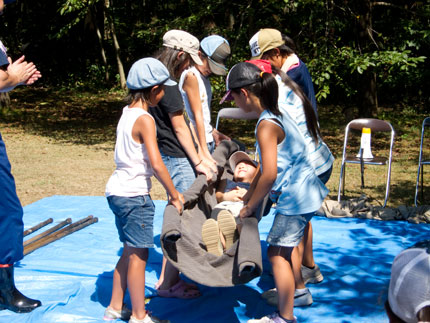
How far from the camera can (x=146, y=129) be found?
10.6 feet

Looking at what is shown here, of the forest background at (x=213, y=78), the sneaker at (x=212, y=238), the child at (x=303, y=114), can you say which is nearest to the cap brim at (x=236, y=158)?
the sneaker at (x=212, y=238)

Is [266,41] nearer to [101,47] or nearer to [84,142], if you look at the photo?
[84,142]

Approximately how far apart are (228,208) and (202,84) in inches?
39.7

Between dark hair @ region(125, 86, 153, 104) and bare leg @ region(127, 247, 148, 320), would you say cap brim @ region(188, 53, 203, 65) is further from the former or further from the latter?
bare leg @ region(127, 247, 148, 320)

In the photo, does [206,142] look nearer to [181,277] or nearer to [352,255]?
[181,277]

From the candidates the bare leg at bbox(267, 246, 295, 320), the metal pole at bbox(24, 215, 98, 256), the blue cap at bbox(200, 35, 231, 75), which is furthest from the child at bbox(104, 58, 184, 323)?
the metal pole at bbox(24, 215, 98, 256)

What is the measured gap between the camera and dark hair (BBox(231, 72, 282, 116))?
125 inches

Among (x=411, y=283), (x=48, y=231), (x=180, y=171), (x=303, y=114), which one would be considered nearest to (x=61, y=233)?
(x=48, y=231)

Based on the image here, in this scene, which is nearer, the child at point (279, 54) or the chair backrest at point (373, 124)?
the child at point (279, 54)

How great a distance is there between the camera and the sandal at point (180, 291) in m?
3.93

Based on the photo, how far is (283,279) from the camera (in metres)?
3.23

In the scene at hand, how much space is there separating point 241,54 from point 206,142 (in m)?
6.40

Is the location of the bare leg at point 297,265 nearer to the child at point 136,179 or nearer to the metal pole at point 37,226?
the child at point 136,179

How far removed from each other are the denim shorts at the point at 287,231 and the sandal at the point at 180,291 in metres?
0.95
